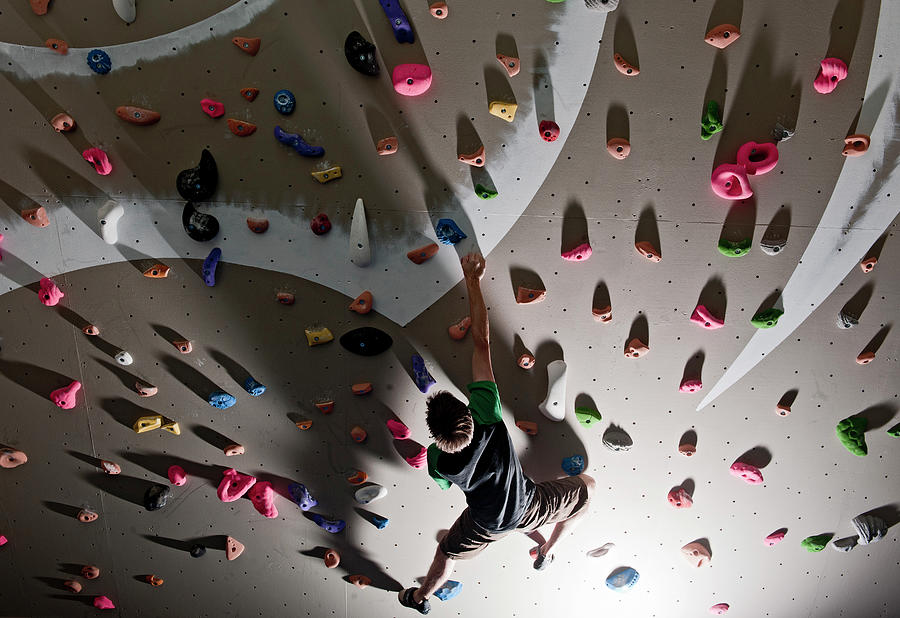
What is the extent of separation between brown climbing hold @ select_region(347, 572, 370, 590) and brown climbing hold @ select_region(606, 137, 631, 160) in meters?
2.16

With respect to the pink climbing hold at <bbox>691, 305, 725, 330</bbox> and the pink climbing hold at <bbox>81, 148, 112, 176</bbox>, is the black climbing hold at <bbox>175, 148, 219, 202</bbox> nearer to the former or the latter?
the pink climbing hold at <bbox>81, 148, 112, 176</bbox>

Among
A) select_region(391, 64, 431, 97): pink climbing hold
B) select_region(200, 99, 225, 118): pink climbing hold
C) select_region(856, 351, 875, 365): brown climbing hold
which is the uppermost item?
select_region(200, 99, 225, 118): pink climbing hold

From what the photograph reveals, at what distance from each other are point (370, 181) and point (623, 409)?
4.60 feet

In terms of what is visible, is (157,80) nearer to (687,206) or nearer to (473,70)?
(473,70)

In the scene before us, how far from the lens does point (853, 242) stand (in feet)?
7.38

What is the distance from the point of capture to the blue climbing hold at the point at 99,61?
2150mm

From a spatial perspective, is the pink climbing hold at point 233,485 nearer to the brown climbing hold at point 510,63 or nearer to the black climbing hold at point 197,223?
the black climbing hold at point 197,223

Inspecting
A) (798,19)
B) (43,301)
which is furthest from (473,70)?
(43,301)

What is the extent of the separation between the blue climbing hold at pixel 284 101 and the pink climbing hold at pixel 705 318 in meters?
1.76

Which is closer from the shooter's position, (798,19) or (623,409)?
(798,19)

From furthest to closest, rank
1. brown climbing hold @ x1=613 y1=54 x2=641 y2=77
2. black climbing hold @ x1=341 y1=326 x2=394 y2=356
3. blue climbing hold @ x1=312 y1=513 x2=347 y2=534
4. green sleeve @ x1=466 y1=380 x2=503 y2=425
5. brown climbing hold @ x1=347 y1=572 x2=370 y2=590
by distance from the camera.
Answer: brown climbing hold @ x1=347 y1=572 x2=370 y2=590 < blue climbing hold @ x1=312 y1=513 x2=347 y2=534 < black climbing hold @ x1=341 y1=326 x2=394 y2=356 < brown climbing hold @ x1=613 y1=54 x2=641 y2=77 < green sleeve @ x1=466 y1=380 x2=503 y2=425

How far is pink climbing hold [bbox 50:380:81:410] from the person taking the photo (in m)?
2.38

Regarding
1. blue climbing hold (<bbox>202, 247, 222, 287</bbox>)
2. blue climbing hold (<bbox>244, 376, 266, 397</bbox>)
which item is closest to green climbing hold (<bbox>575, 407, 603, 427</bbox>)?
blue climbing hold (<bbox>244, 376, 266, 397</bbox>)

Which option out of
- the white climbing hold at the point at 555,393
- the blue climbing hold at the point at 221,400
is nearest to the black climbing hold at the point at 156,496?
the blue climbing hold at the point at 221,400
